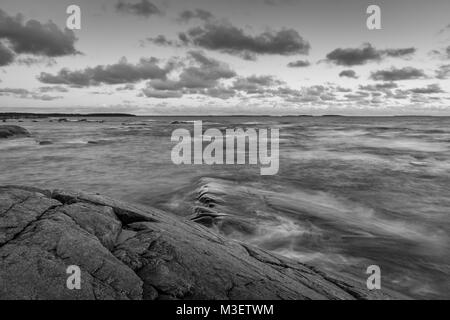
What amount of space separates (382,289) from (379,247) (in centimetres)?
218

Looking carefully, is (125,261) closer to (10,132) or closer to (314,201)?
(314,201)

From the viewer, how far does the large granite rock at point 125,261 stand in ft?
12.1

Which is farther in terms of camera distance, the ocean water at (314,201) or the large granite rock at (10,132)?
the large granite rock at (10,132)

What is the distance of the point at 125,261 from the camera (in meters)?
4.20

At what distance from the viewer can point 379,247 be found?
26.4 ft

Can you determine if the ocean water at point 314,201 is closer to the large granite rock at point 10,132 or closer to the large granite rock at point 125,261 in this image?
the large granite rock at point 125,261

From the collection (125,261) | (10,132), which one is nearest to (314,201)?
(125,261)

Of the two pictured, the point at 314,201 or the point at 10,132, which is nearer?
the point at 314,201

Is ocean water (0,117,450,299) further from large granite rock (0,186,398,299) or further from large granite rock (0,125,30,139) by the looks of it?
large granite rock (0,125,30,139)

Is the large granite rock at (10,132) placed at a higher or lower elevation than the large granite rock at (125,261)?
higher

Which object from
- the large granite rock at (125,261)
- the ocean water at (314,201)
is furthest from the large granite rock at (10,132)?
the large granite rock at (125,261)

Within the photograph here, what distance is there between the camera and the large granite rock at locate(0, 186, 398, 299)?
12.1ft

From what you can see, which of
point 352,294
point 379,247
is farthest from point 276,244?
point 352,294

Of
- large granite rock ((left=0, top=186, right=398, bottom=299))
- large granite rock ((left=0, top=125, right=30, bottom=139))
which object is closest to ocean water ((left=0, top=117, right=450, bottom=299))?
large granite rock ((left=0, top=186, right=398, bottom=299))
